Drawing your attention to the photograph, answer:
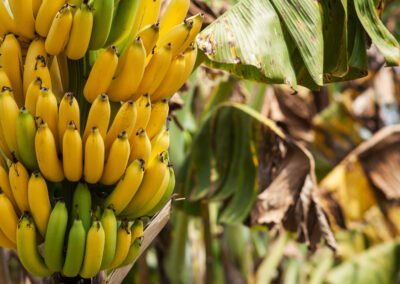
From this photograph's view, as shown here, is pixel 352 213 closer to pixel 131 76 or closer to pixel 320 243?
pixel 320 243

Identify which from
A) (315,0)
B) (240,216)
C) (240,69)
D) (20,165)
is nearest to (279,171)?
(240,216)

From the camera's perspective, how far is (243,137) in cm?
183

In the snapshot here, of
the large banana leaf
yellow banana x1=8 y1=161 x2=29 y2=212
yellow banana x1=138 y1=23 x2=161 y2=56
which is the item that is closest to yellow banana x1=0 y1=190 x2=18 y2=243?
yellow banana x1=8 y1=161 x2=29 y2=212

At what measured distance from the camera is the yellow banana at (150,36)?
2.97 feet

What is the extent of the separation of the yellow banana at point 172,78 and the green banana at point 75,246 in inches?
11.8

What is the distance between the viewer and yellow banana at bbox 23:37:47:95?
858 millimetres

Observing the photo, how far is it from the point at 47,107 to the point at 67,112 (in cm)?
3

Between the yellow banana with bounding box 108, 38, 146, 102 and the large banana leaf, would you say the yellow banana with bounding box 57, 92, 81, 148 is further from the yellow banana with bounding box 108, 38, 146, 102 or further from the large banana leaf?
the large banana leaf

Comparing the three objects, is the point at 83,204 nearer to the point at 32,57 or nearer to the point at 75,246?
the point at 75,246

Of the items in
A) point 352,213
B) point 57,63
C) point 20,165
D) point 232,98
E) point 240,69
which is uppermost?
point 57,63

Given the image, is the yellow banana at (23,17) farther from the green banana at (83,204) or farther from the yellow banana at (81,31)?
the green banana at (83,204)

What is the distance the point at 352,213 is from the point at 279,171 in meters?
0.64

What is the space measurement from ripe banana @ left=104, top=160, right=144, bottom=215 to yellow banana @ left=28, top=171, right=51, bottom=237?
11cm

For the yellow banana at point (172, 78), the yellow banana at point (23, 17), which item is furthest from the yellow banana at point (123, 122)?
the yellow banana at point (23, 17)
